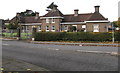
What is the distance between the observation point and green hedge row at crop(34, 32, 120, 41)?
2195 cm

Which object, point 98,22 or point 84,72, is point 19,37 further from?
point 84,72

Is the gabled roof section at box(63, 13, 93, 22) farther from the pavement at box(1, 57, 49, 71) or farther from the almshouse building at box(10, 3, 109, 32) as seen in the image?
the pavement at box(1, 57, 49, 71)

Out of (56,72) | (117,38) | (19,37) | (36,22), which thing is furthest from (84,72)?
(36,22)

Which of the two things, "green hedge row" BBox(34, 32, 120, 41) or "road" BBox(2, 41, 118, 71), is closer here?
"road" BBox(2, 41, 118, 71)

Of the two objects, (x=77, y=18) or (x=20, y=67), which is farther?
(x=77, y=18)

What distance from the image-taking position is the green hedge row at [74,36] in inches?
864

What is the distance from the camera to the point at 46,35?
977 inches

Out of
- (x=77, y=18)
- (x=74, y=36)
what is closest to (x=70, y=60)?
(x=74, y=36)

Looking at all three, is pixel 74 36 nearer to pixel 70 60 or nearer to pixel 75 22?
pixel 70 60

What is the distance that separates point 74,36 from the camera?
23.5 m

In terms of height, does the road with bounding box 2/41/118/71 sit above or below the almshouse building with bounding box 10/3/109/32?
below

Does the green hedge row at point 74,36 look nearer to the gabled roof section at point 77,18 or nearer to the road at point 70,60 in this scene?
the road at point 70,60

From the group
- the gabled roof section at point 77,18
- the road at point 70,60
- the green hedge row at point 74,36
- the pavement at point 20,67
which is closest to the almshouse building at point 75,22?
the gabled roof section at point 77,18

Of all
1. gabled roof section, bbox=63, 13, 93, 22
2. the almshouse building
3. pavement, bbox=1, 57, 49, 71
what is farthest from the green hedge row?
gabled roof section, bbox=63, 13, 93, 22
